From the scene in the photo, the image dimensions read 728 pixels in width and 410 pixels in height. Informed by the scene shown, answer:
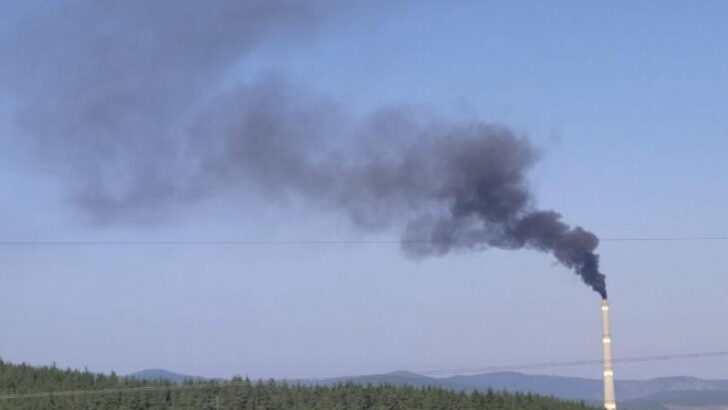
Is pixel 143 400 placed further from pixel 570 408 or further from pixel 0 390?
pixel 570 408

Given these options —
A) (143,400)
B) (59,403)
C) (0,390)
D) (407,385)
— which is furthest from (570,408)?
(0,390)

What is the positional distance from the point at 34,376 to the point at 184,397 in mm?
22632

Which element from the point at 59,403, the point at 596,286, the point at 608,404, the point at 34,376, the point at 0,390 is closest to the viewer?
the point at 596,286

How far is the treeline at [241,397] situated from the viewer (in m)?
116

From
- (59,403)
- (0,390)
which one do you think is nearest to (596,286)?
(59,403)

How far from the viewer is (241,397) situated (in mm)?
120438

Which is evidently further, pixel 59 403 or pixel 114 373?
pixel 114 373

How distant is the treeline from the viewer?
381ft

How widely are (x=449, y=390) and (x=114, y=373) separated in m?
34.1

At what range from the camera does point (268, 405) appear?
392 feet

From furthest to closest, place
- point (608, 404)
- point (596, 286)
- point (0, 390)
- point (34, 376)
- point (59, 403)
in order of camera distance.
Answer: point (34, 376), point (0, 390), point (59, 403), point (608, 404), point (596, 286)

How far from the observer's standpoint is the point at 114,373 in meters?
130

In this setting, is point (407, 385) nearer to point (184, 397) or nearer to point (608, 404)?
point (184, 397)

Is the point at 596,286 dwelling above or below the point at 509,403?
above
